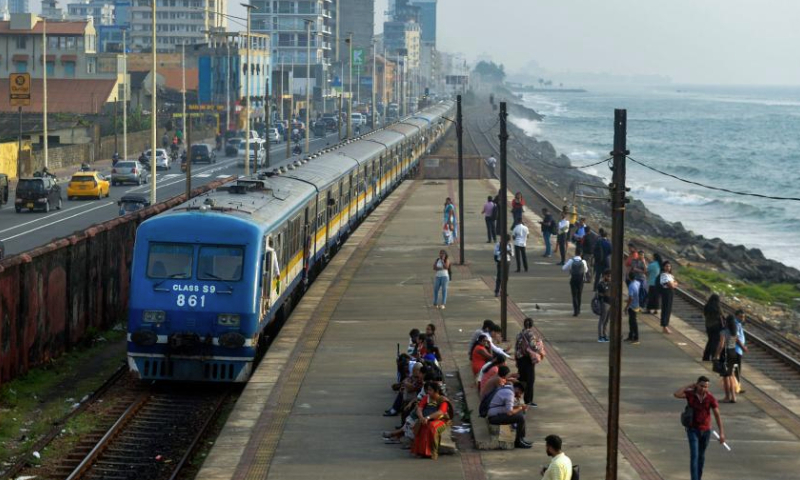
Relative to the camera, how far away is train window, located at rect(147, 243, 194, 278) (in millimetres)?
21156

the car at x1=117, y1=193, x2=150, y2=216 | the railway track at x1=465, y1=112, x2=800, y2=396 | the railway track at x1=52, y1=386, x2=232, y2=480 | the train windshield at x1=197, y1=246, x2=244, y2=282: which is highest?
the train windshield at x1=197, y1=246, x2=244, y2=282

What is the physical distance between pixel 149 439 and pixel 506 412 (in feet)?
17.8

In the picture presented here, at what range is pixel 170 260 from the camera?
21.3 metres

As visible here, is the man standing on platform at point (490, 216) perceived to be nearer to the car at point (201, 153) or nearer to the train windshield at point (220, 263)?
Result: the train windshield at point (220, 263)

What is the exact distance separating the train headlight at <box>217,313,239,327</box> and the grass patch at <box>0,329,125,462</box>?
2.79 metres

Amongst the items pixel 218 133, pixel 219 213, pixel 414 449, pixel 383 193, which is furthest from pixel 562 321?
pixel 218 133

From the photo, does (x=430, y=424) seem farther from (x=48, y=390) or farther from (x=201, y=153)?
→ (x=201, y=153)

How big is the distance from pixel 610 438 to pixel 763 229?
70546 mm

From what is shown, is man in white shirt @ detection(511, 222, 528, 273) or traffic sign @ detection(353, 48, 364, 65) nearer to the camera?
man in white shirt @ detection(511, 222, 528, 273)

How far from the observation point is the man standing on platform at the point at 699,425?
1591 centimetres

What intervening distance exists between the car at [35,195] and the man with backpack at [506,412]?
39.7 m

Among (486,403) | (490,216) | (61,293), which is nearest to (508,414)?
(486,403)

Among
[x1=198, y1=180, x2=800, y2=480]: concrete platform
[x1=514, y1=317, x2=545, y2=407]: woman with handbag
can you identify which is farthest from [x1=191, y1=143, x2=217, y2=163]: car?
[x1=514, y1=317, x2=545, y2=407]: woman with handbag

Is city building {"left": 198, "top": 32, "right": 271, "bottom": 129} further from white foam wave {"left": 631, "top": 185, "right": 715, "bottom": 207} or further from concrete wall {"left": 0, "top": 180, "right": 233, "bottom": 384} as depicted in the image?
concrete wall {"left": 0, "top": 180, "right": 233, "bottom": 384}
